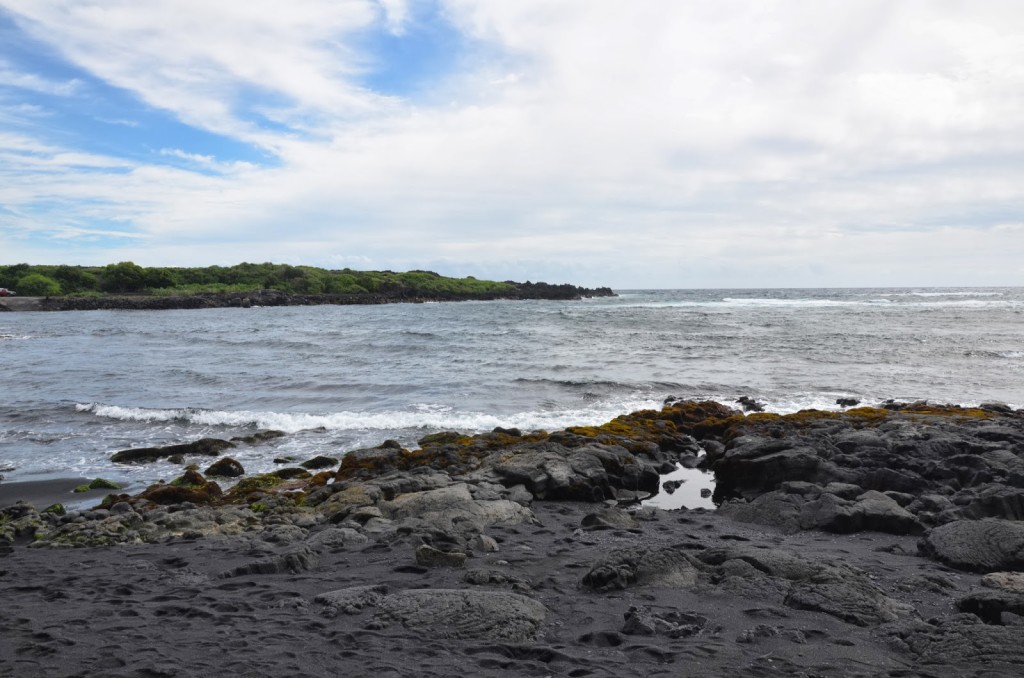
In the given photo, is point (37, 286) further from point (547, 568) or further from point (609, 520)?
point (547, 568)

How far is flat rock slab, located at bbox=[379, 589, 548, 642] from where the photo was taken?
17.5 ft

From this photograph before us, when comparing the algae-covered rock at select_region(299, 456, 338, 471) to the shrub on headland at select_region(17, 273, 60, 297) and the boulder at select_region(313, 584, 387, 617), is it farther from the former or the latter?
the shrub on headland at select_region(17, 273, 60, 297)

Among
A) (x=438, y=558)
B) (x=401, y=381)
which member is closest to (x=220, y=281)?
(x=401, y=381)

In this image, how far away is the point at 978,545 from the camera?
703 cm

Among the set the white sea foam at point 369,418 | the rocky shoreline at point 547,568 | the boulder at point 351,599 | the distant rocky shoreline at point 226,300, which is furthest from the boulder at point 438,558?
the distant rocky shoreline at point 226,300

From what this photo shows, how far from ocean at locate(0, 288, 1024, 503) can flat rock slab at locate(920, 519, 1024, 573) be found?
33.0 ft

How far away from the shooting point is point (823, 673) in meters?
4.66

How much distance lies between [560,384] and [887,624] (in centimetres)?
1749

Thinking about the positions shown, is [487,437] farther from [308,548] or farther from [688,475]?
[308,548]

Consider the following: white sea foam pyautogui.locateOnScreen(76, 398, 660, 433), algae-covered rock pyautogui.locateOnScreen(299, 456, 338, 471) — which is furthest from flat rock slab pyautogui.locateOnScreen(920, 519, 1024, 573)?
algae-covered rock pyautogui.locateOnScreen(299, 456, 338, 471)

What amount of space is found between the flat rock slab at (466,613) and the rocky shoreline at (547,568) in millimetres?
20

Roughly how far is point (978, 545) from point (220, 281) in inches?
4849

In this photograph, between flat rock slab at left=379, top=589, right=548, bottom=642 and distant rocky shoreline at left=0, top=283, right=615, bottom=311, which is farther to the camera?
distant rocky shoreline at left=0, top=283, right=615, bottom=311

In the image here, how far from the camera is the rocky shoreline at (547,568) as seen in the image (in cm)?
499
